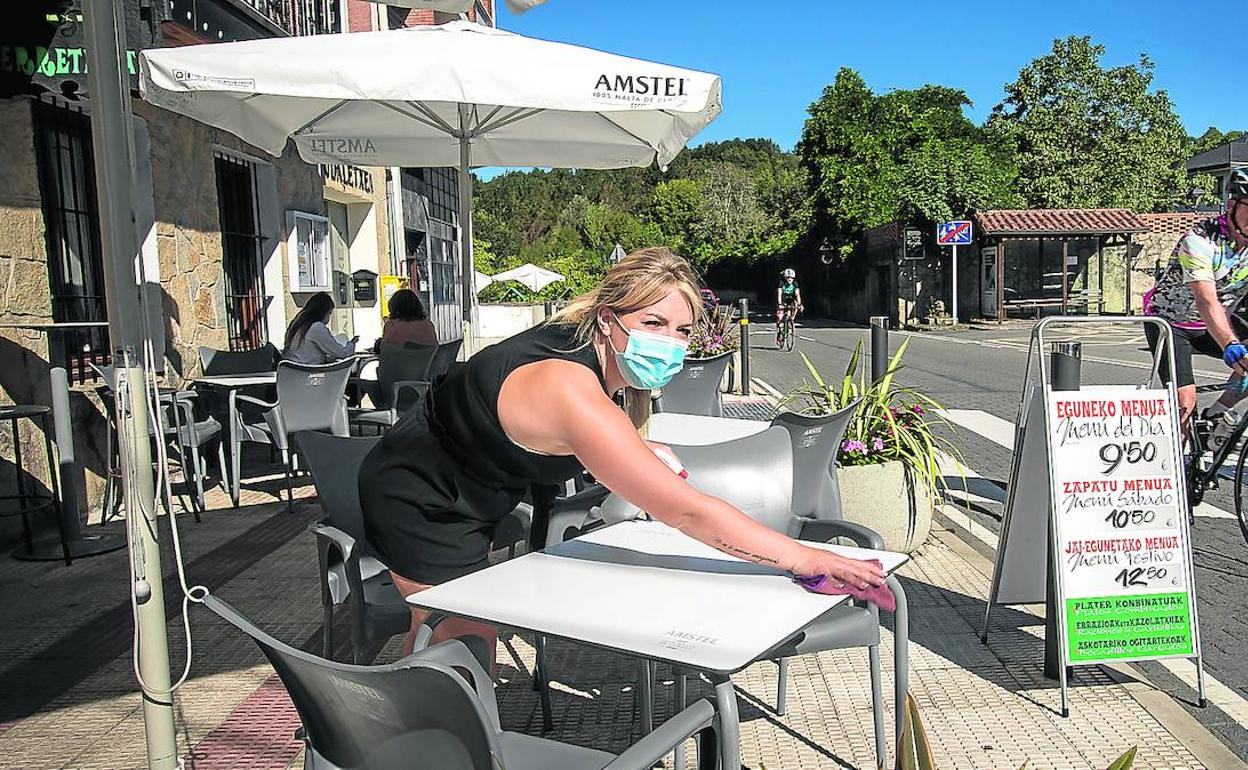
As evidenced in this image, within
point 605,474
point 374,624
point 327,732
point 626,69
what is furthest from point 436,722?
point 626,69

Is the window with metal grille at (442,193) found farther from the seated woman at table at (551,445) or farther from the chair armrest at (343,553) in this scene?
the seated woman at table at (551,445)

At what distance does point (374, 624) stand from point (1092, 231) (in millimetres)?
30361

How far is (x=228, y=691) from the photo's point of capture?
3641 millimetres

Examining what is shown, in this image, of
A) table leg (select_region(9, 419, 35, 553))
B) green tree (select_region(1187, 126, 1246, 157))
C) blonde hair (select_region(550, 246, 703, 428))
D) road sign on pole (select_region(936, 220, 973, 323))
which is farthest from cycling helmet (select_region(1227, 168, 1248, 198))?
green tree (select_region(1187, 126, 1246, 157))

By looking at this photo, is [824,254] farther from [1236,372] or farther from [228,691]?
[228,691]

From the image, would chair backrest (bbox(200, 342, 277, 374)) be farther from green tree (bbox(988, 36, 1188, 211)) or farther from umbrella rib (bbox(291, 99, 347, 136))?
green tree (bbox(988, 36, 1188, 211))

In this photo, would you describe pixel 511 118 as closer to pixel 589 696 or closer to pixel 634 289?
pixel 589 696

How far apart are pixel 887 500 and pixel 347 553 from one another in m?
3.06

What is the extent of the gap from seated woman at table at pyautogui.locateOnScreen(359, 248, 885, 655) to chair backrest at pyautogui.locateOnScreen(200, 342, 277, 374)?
220 inches

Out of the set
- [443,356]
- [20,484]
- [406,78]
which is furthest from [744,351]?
[20,484]

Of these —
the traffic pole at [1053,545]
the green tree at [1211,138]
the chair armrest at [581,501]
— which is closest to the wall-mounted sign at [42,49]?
the chair armrest at [581,501]

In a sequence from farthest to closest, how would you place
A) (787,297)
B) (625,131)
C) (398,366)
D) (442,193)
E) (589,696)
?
(787,297) → (442,193) → (398,366) → (625,131) → (589,696)

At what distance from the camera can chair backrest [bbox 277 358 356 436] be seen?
614 cm

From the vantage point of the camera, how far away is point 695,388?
20.2 feet
